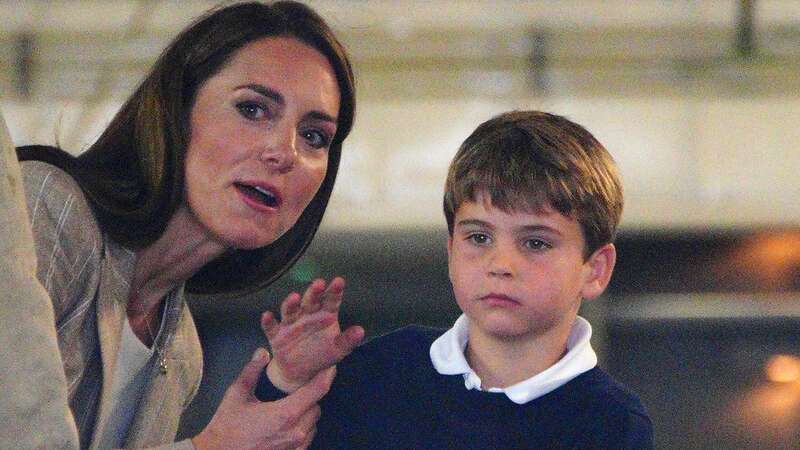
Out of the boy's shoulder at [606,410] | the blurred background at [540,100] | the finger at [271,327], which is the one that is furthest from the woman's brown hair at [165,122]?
the blurred background at [540,100]

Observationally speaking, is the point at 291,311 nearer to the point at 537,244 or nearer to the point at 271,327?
the point at 271,327

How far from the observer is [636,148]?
2727 millimetres

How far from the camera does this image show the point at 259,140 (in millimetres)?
963

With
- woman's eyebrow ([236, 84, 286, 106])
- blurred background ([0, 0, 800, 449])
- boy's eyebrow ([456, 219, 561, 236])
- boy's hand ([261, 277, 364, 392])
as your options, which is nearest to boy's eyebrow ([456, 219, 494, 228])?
boy's eyebrow ([456, 219, 561, 236])

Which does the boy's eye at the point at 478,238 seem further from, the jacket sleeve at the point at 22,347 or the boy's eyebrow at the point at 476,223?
the jacket sleeve at the point at 22,347

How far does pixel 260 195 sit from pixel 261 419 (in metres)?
0.20

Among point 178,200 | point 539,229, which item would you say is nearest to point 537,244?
point 539,229

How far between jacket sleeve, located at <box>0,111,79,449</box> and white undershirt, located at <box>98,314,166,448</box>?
491 mm

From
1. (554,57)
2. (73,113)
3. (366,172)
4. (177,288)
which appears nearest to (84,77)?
(73,113)

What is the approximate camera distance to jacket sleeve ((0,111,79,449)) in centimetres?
49

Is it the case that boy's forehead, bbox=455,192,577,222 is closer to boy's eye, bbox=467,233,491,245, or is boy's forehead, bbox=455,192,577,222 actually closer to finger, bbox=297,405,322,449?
boy's eye, bbox=467,233,491,245

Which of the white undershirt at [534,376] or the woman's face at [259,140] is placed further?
the woman's face at [259,140]

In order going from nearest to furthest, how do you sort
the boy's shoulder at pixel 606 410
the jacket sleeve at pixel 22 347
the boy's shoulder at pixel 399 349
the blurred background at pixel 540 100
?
the jacket sleeve at pixel 22 347, the boy's shoulder at pixel 606 410, the boy's shoulder at pixel 399 349, the blurred background at pixel 540 100

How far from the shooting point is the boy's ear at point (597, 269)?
0.89m
